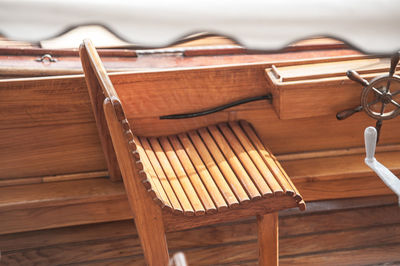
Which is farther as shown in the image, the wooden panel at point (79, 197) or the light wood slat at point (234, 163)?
the wooden panel at point (79, 197)

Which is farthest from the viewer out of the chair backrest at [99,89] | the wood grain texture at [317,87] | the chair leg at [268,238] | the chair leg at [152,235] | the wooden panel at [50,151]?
the wooden panel at [50,151]

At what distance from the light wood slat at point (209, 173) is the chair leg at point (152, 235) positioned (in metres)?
0.18

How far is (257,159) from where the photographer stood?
1672 mm

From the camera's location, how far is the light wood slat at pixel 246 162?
1533mm

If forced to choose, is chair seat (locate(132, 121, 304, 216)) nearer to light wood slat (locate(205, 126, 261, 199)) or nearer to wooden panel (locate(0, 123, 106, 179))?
light wood slat (locate(205, 126, 261, 199))

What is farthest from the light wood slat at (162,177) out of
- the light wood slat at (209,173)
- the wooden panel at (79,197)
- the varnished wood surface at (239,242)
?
the varnished wood surface at (239,242)

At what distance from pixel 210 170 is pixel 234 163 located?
0.08 m

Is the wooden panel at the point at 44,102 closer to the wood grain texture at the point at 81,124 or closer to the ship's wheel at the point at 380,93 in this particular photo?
the wood grain texture at the point at 81,124

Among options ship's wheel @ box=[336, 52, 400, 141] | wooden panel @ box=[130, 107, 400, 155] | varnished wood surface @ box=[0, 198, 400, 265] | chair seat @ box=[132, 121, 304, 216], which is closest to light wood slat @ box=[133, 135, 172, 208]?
chair seat @ box=[132, 121, 304, 216]

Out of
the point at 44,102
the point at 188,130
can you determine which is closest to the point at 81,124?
the point at 44,102

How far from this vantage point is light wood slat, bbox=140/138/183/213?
1.49 meters

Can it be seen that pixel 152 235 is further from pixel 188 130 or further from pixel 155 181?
pixel 188 130

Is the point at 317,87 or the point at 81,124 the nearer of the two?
the point at 317,87

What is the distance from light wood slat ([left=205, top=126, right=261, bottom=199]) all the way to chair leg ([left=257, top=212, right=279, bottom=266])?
0.36ft
